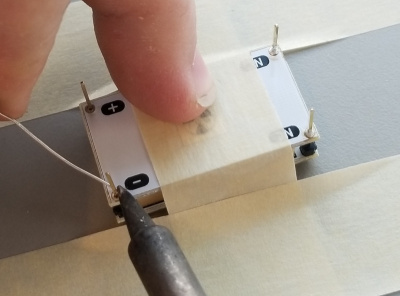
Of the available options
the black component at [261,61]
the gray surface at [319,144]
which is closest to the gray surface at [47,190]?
the gray surface at [319,144]

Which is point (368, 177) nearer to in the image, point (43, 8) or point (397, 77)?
point (397, 77)

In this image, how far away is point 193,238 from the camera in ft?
2.05

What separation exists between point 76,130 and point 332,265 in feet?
1.01

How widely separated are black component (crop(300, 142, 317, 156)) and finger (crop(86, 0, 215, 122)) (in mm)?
106

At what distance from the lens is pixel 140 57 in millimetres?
604

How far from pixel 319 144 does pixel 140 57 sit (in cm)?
21

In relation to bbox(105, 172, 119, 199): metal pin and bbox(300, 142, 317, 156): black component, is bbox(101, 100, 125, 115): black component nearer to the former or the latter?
bbox(105, 172, 119, 199): metal pin

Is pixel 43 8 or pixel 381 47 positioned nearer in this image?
pixel 43 8

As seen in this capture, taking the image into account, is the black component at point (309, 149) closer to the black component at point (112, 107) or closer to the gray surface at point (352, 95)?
the gray surface at point (352, 95)

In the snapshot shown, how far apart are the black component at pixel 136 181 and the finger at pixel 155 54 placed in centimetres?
6

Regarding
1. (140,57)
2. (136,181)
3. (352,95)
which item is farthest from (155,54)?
(352,95)

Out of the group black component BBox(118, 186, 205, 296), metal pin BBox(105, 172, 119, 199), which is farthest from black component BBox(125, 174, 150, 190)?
black component BBox(118, 186, 205, 296)

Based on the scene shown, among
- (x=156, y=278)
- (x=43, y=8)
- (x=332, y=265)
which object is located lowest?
(x=332, y=265)

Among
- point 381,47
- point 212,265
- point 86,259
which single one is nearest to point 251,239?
point 212,265
